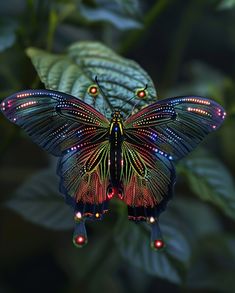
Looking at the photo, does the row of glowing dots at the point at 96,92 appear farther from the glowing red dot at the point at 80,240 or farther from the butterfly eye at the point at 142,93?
the glowing red dot at the point at 80,240

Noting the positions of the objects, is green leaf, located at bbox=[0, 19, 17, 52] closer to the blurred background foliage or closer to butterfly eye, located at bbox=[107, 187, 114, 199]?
the blurred background foliage

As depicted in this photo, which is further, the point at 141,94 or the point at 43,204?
the point at 43,204

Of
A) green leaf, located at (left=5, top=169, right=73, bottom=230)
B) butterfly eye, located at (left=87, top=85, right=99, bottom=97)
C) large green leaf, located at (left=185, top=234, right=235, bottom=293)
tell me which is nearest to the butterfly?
butterfly eye, located at (left=87, top=85, right=99, bottom=97)

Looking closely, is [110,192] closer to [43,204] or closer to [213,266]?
[43,204]

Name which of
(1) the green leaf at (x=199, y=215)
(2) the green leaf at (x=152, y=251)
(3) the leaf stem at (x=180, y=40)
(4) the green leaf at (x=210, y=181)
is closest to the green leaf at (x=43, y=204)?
(2) the green leaf at (x=152, y=251)

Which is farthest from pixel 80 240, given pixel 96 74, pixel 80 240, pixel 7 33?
pixel 7 33

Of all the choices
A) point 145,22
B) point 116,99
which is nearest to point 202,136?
point 116,99
